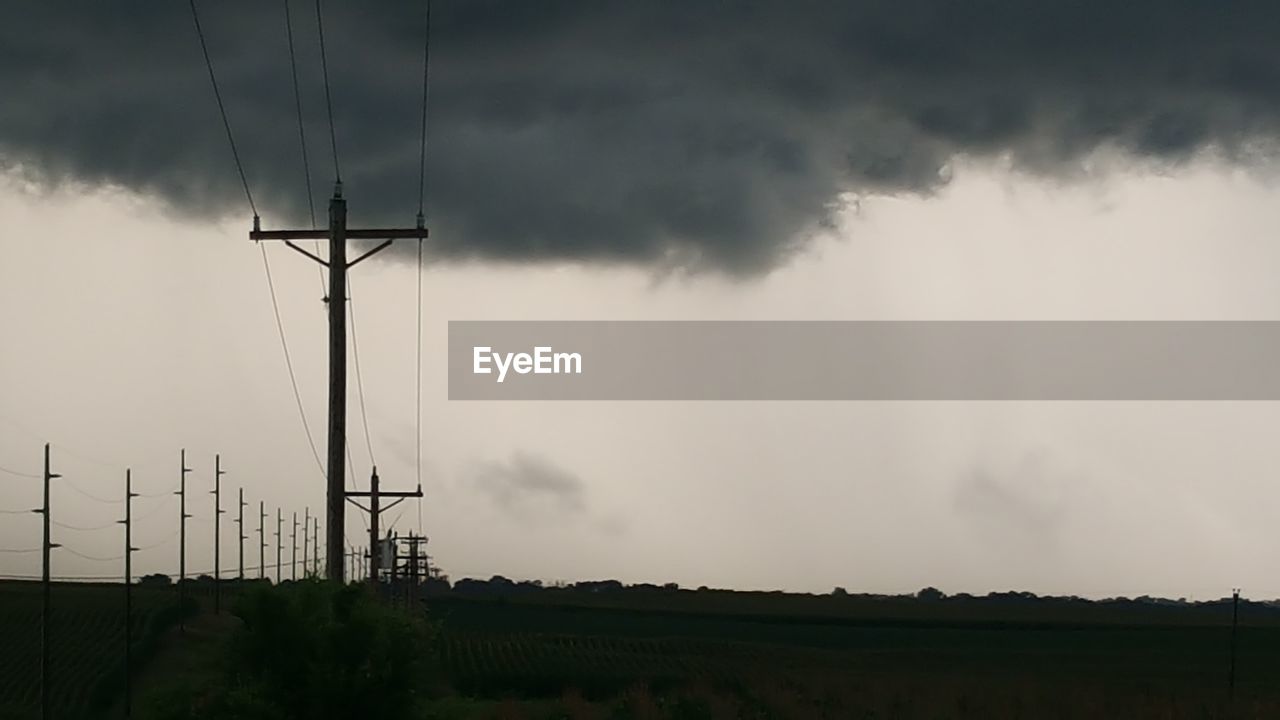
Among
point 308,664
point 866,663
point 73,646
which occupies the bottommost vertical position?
point 866,663

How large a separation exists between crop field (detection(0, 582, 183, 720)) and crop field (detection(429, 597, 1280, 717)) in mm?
15075

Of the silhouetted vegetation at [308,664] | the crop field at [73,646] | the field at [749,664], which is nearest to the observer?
the silhouetted vegetation at [308,664]

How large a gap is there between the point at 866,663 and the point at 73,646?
44.0m

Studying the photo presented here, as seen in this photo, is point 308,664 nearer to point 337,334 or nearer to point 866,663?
point 337,334

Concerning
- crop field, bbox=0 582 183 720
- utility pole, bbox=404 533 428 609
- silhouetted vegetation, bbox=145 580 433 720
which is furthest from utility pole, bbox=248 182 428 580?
utility pole, bbox=404 533 428 609

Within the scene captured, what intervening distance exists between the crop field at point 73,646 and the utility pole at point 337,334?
83.6ft

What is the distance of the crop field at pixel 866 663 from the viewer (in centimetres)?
6594

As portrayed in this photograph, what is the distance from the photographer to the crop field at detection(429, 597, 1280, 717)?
65.9 meters

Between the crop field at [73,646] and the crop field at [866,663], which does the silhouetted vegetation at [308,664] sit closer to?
the crop field at [866,663]

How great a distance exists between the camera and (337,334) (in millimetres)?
33781

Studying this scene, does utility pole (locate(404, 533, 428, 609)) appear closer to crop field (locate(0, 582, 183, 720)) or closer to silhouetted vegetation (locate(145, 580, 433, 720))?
crop field (locate(0, 582, 183, 720))

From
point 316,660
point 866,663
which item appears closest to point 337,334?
point 316,660

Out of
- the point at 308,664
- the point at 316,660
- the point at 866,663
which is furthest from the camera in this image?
the point at 866,663

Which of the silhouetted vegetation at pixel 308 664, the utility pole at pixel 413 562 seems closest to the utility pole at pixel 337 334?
the silhouetted vegetation at pixel 308 664
